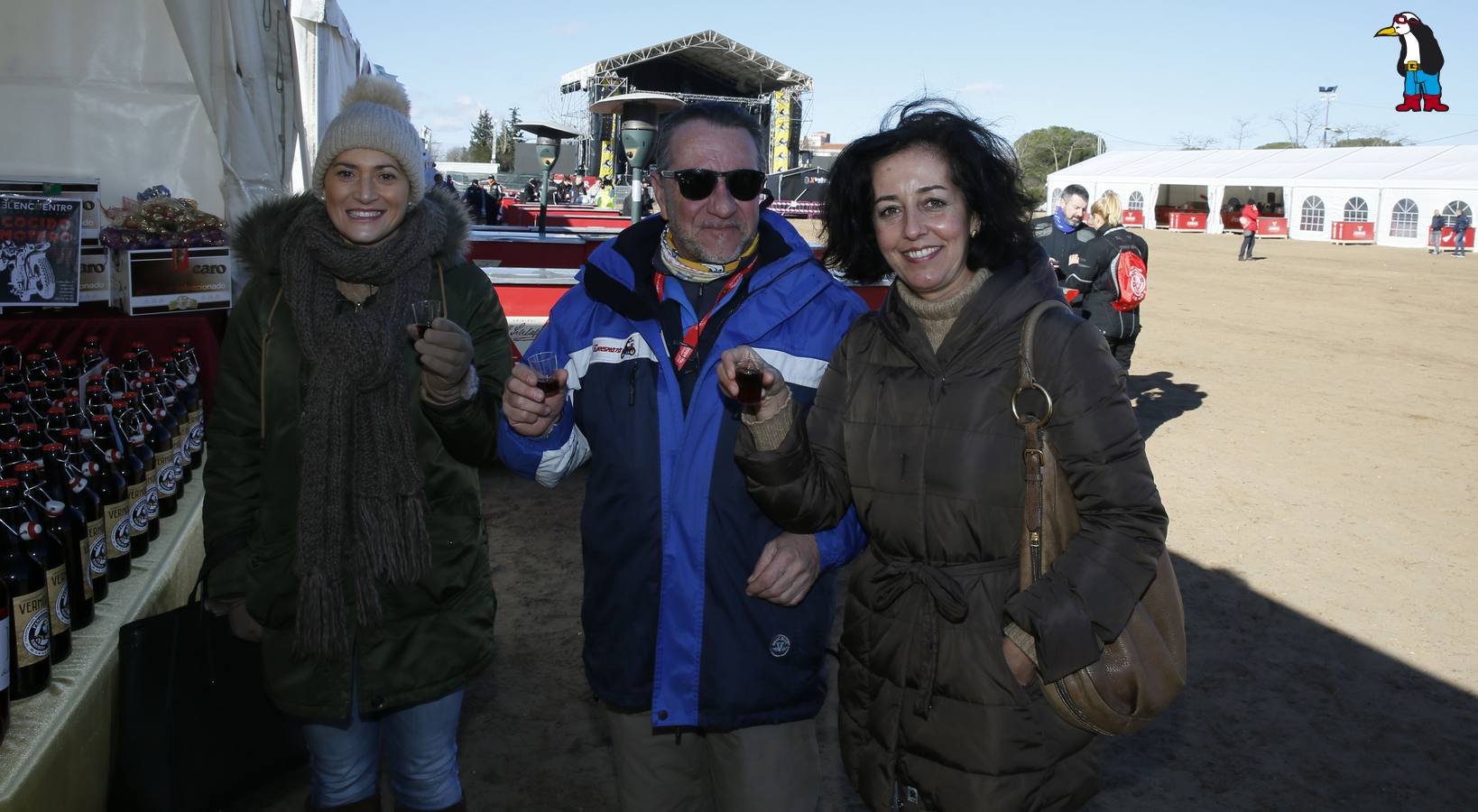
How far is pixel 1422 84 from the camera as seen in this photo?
45781 mm

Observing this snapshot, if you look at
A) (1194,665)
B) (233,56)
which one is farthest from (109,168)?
(1194,665)

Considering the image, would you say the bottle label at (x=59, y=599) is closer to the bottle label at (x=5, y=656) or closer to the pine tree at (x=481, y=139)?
the bottle label at (x=5, y=656)

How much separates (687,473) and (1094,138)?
10248 cm

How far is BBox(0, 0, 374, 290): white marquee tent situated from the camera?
541cm

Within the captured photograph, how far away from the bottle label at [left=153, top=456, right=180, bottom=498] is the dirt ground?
1148 mm

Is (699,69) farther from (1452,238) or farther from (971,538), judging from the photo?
(971,538)

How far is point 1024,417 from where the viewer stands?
1.87m

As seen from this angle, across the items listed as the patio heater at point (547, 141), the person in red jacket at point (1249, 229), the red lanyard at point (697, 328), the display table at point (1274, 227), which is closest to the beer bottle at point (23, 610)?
the red lanyard at point (697, 328)

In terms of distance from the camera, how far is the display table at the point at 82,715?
2.23 m

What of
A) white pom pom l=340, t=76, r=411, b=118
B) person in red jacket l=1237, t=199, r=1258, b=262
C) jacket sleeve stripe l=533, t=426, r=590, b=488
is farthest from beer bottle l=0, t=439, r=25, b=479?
person in red jacket l=1237, t=199, r=1258, b=262

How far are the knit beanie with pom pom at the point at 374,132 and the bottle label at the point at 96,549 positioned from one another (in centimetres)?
Result: 123

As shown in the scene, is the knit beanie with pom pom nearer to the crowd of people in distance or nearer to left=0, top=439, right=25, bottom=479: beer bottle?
the crowd of people in distance

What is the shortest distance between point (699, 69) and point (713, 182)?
161 ft

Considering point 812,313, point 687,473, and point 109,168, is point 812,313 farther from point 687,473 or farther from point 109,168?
point 109,168
